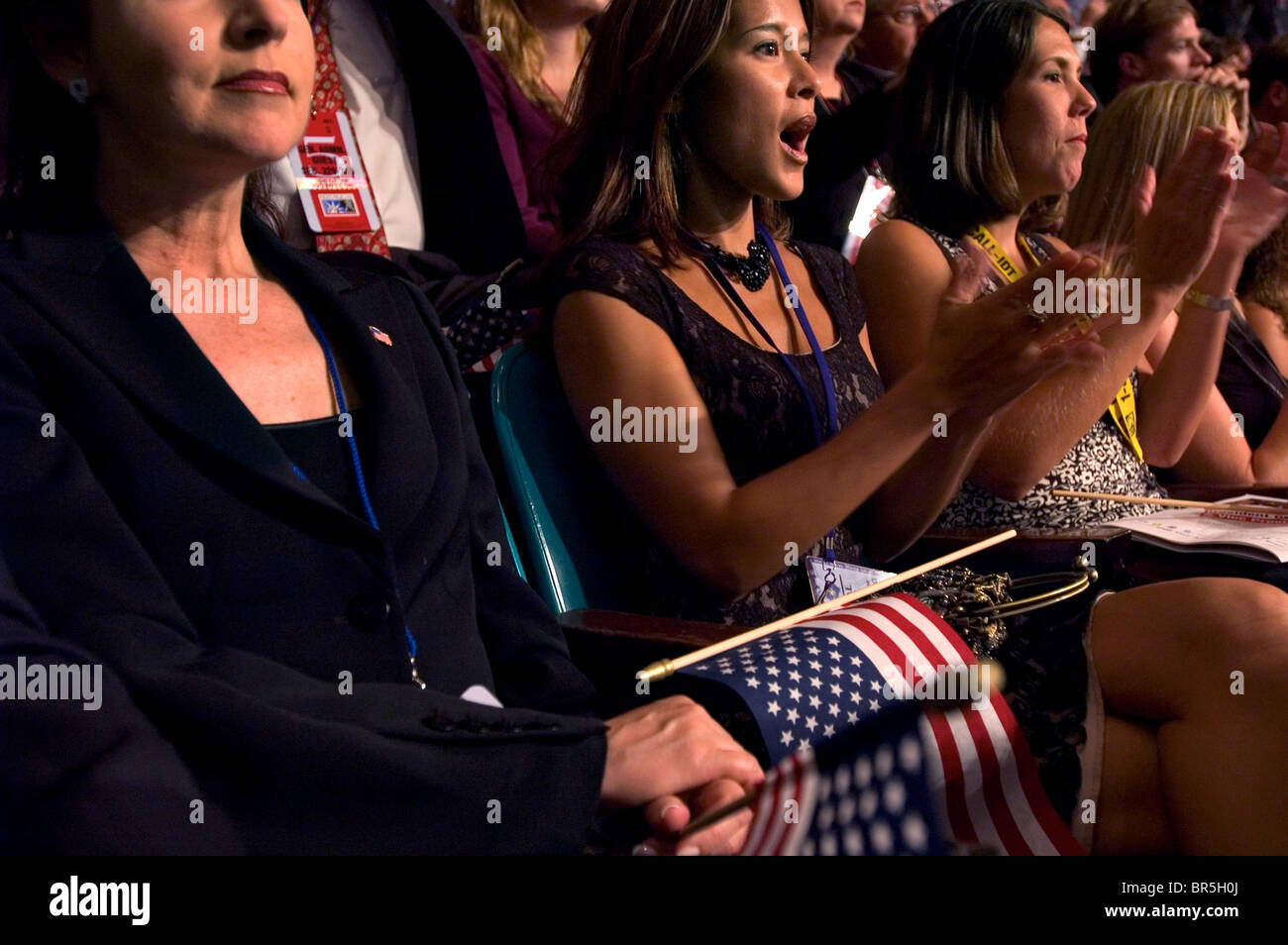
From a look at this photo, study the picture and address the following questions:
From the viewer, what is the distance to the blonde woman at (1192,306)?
106 inches

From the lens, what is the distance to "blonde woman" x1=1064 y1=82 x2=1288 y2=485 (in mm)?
2693

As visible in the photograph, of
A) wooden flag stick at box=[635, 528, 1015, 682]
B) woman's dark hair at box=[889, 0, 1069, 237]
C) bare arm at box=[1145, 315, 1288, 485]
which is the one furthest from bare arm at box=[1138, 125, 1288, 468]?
wooden flag stick at box=[635, 528, 1015, 682]

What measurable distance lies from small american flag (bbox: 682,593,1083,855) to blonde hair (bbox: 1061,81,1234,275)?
150 cm

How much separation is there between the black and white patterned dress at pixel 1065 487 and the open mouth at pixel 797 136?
1.58 feet

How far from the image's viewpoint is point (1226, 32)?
18.0ft

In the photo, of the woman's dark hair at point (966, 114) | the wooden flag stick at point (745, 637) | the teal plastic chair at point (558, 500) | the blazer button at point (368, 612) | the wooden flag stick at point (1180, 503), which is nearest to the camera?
the blazer button at point (368, 612)

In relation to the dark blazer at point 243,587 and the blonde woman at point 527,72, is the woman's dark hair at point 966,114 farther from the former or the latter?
the dark blazer at point 243,587

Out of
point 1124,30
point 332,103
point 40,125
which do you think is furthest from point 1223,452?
point 40,125

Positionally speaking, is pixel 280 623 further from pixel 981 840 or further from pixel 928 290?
pixel 928 290

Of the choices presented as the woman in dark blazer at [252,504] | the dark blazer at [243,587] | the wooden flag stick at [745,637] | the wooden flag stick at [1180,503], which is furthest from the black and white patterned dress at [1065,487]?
the dark blazer at [243,587]

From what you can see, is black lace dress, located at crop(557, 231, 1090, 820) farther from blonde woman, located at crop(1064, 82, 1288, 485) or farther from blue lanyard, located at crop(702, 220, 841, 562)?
blonde woman, located at crop(1064, 82, 1288, 485)

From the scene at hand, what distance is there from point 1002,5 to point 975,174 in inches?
12.9

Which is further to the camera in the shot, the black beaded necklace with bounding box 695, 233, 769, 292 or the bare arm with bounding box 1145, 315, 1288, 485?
the bare arm with bounding box 1145, 315, 1288, 485

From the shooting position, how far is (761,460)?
1.94m
